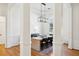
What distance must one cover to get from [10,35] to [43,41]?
2.34 meters

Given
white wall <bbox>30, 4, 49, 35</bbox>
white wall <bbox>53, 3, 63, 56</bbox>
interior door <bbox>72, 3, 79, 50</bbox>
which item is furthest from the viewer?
white wall <bbox>30, 4, 49, 35</bbox>

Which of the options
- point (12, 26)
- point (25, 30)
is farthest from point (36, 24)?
point (25, 30)

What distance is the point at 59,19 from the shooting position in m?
3.06

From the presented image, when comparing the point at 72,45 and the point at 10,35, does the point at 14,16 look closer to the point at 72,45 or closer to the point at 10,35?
the point at 10,35

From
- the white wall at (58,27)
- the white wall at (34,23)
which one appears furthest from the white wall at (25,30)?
the white wall at (34,23)

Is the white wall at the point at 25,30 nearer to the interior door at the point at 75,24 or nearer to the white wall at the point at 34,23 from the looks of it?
the interior door at the point at 75,24

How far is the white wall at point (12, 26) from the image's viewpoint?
6906 millimetres

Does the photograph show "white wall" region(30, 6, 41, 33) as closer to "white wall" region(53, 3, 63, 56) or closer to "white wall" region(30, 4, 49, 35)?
"white wall" region(30, 4, 49, 35)

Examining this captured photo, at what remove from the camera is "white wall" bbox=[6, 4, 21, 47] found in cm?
691

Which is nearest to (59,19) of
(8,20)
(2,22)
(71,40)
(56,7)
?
(56,7)

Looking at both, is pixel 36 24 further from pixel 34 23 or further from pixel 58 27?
pixel 58 27

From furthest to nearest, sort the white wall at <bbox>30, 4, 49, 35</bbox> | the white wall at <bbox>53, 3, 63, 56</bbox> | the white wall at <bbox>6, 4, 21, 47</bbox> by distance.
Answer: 1. the white wall at <bbox>30, 4, 49, 35</bbox>
2. the white wall at <bbox>6, 4, 21, 47</bbox>
3. the white wall at <bbox>53, 3, 63, 56</bbox>

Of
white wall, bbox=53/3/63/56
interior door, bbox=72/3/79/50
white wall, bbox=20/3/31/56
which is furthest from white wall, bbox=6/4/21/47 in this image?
white wall, bbox=53/3/63/56

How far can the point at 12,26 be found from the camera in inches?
283
